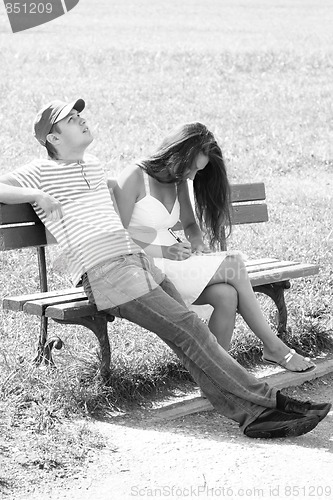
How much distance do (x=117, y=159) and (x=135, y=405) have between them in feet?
17.2

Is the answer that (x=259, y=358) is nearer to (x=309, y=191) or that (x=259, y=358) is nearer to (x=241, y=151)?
(x=309, y=191)

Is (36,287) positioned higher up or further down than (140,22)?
higher up

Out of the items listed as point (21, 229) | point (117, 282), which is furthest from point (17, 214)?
point (117, 282)

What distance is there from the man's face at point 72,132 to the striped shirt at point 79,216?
10cm

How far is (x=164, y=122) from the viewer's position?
11016 millimetres

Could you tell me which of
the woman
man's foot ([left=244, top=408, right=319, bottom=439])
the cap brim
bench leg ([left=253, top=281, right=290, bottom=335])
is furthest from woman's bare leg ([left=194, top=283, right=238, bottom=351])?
the cap brim

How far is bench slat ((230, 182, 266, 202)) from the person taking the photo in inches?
210

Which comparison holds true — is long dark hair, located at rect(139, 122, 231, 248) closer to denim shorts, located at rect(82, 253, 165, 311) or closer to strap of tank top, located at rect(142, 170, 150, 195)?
strap of tank top, located at rect(142, 170, 150, 195)

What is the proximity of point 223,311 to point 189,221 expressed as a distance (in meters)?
0.72

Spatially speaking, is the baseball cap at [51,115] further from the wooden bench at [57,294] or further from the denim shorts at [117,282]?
the denim shorts at [117,282]

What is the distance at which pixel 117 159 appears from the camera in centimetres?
919

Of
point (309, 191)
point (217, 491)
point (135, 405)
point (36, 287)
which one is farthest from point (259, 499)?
point (309, 191)

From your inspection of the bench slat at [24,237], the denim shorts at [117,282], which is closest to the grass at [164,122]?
the denim shorts at [117,282]

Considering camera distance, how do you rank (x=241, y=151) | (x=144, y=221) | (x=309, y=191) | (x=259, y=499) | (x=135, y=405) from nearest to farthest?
(x=259, y=499), (x=135, y=405), (x=144, y=221), (x=309, y=191), (x=241, y=151)
